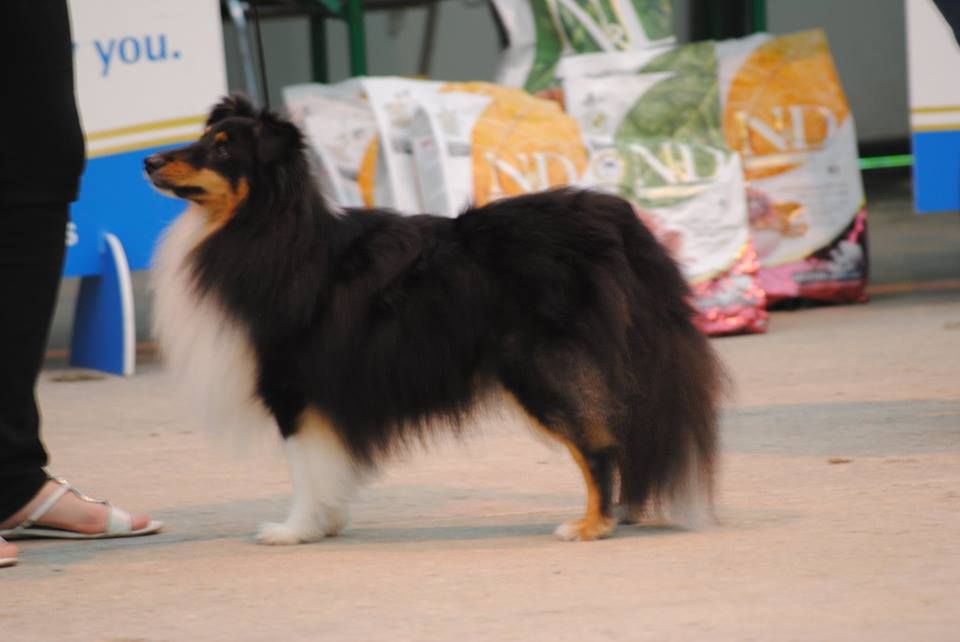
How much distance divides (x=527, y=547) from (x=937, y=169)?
4.00 m

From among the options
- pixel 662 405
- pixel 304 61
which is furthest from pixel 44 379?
pixel 304 61

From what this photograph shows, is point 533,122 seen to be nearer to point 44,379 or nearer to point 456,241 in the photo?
point 44,379

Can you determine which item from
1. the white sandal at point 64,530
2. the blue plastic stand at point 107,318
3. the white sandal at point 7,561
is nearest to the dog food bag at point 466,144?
the blue plastic stand at point 107,318

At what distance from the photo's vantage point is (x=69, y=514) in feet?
12.5

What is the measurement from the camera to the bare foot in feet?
12.5

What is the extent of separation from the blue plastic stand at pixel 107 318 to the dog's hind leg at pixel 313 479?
9.34ft

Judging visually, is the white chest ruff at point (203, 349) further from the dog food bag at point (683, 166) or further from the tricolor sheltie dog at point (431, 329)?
the dog food bag at point (683, 166)

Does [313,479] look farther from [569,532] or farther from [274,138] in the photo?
[274,138]

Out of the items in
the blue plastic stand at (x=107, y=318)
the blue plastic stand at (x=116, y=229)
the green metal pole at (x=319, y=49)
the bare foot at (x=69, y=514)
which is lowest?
the blue plastic stand at (x=107, y=318)

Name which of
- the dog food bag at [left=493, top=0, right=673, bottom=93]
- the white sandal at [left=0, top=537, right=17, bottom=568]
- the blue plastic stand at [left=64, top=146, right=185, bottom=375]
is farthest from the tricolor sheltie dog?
the dog food bag at [left=493, top=0, right=673, bottom=93]

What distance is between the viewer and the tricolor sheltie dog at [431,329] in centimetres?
354

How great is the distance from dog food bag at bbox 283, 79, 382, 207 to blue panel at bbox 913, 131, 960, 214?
2.33 m

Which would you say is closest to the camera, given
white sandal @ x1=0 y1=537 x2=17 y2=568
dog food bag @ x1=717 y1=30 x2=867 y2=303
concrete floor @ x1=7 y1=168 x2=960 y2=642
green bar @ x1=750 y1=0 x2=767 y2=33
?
concrete floor @ x1=7 y1=168 x2=960 y2=642

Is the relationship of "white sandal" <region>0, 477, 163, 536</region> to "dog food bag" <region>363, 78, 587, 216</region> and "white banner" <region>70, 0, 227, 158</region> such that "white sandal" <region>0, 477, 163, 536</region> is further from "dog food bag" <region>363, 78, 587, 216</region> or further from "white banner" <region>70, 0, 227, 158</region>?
"dog food bag" <region>363, 78, 587, 216</region>
